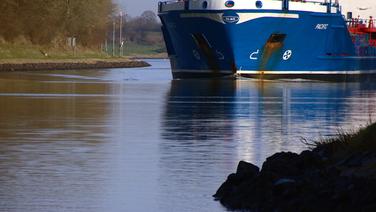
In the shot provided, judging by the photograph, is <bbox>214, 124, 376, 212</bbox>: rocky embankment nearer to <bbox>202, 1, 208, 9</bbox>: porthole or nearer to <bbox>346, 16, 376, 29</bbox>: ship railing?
<bbox>202, 1, 208, 9</bbox>: porthole

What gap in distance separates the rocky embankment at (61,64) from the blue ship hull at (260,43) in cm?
2479

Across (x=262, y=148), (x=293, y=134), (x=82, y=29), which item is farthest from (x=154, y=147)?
(x=82, y=29)

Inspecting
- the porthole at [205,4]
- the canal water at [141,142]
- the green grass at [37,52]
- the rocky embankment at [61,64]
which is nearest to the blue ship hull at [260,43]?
the porthole at [205,4]

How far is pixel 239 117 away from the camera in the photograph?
30.8 m

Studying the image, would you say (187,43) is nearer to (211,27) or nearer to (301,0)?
(211,27)

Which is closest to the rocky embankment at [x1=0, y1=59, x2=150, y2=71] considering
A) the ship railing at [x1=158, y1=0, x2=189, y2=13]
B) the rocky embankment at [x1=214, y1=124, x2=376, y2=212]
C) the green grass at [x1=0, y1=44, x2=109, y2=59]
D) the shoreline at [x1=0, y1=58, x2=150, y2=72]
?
the shoreline at [x1=0, y1=58, x2=150, y2=72]

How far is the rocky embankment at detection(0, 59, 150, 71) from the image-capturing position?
295ft

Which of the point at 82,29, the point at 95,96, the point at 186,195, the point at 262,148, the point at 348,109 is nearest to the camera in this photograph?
the point at 186,195

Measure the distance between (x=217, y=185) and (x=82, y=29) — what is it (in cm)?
10330

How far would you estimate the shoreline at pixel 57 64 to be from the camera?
90019mm

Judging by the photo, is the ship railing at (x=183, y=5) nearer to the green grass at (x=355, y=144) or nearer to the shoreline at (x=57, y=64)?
the shoreline at (x=57, y=64)

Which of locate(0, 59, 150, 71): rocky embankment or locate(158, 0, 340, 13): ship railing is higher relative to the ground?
locate(158, 0, 340, 13): ship railing

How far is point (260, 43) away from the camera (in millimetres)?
62750

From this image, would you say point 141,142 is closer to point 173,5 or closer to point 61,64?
point 173,5
